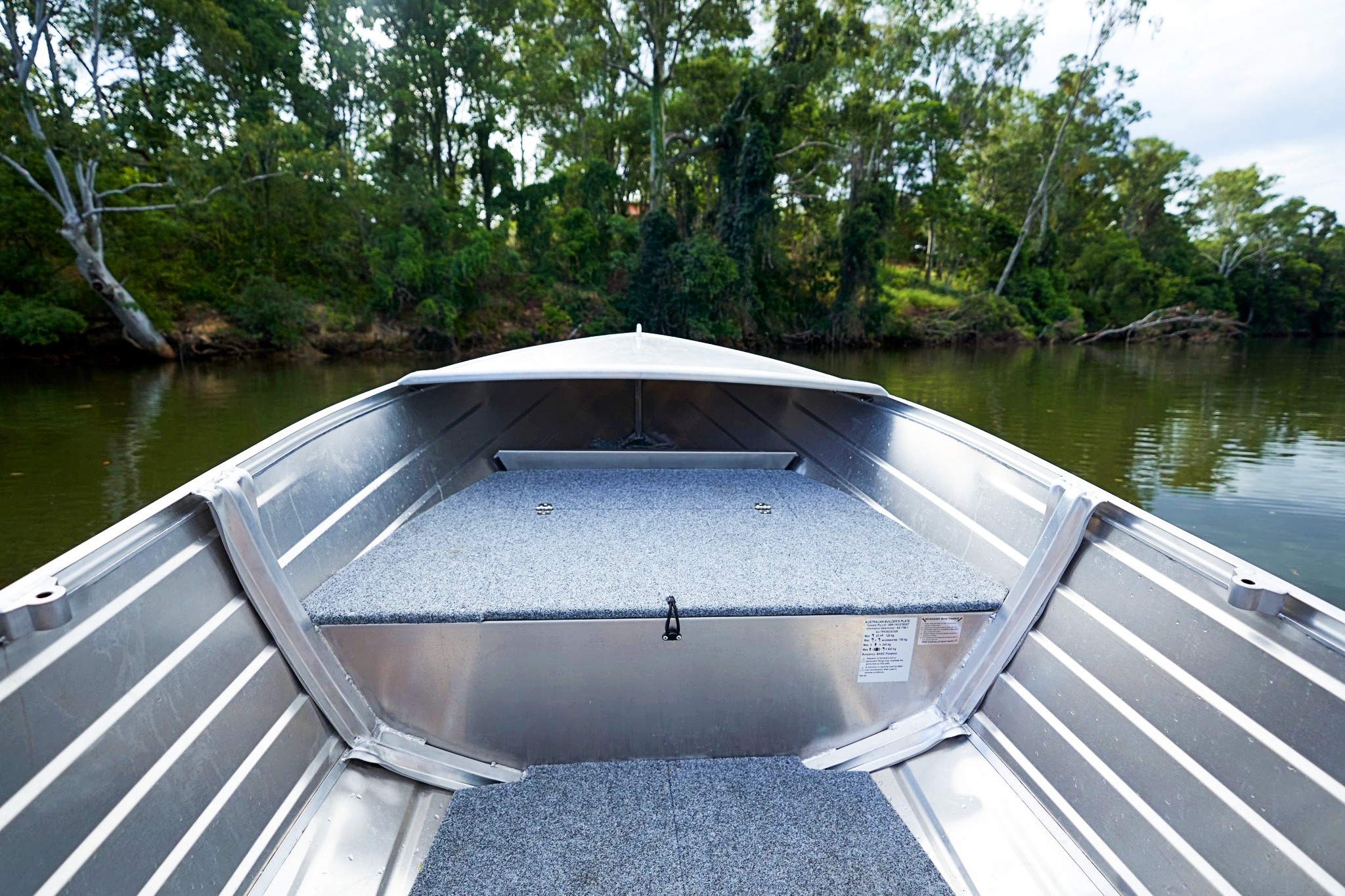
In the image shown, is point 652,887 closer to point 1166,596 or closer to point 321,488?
point 1166,596

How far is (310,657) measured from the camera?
1.31 m

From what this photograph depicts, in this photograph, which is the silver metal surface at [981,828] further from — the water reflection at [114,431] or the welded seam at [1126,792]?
the water reflection at [114,431]

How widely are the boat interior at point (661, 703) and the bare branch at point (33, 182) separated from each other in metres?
13.9

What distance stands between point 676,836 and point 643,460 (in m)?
1.80

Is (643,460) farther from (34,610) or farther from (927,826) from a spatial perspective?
(34,610)

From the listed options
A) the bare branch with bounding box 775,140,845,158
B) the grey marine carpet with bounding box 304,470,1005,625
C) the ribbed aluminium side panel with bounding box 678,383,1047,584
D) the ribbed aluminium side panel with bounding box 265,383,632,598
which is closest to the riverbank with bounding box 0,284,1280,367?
the bare branch with bounding box 775,140,845,158

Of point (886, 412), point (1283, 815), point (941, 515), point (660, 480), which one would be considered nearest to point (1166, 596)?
point (1283, 815)

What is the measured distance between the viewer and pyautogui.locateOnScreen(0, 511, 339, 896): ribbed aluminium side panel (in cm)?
77

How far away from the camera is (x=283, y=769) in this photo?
1189 mm

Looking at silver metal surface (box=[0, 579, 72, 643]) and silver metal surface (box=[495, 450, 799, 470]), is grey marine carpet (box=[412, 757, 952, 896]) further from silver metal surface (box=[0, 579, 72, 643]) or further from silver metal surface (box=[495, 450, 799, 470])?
silver metal surface (box=[495, 450, 799, 470])

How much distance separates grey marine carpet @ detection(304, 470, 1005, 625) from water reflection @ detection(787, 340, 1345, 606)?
11.3 feet

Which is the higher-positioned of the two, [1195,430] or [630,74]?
[630,74]

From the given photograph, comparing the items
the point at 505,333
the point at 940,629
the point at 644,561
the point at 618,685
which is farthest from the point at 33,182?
the point at 940,629

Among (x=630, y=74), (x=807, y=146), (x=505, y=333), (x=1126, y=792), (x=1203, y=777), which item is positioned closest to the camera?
(x=1203, y=777)
